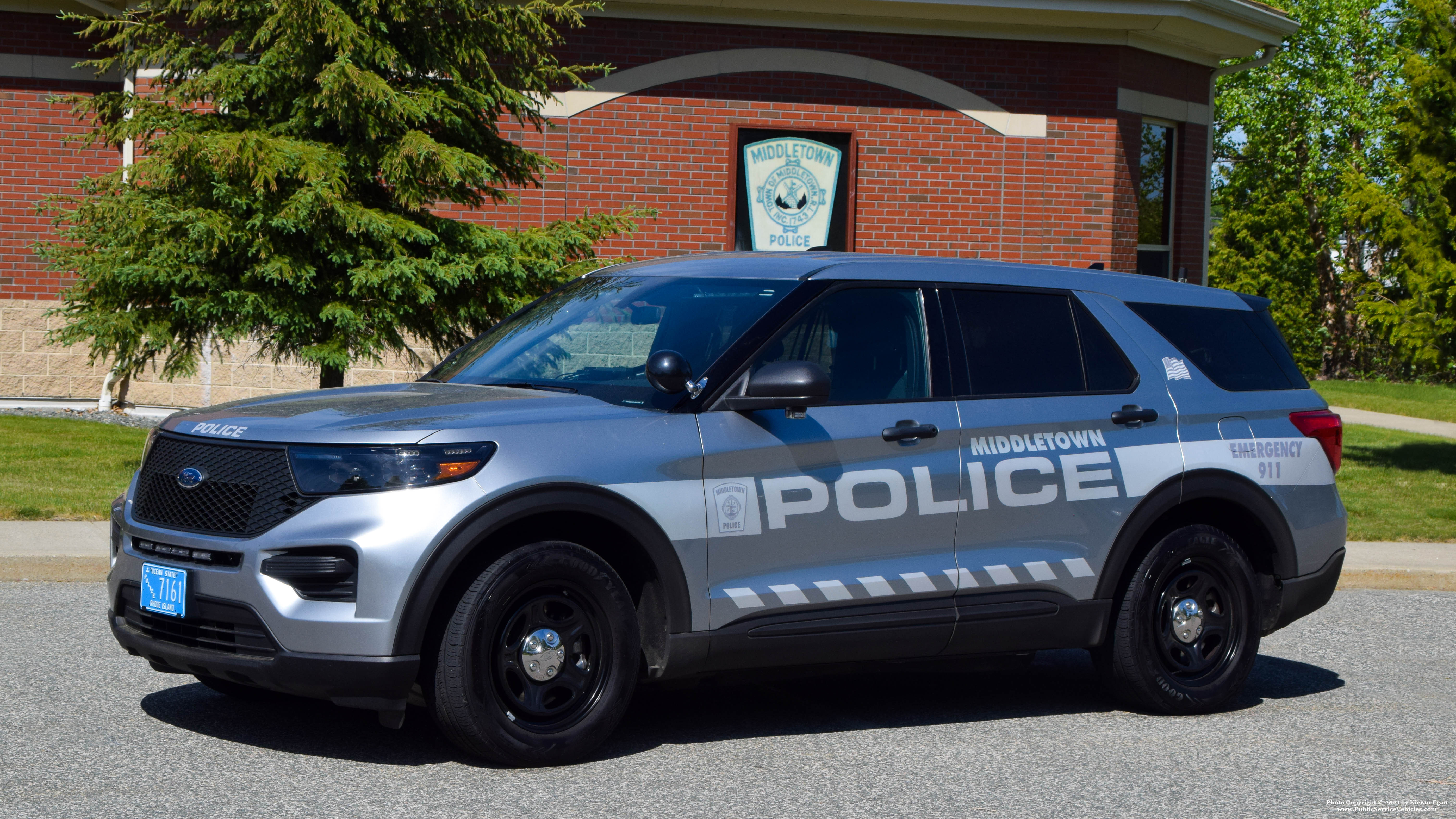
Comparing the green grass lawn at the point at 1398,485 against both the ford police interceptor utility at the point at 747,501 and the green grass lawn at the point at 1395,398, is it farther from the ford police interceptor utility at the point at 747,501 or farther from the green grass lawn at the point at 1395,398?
the ford police interceptor utility at the point at 747,501

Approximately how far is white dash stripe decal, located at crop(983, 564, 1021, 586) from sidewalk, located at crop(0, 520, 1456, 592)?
5324 mm

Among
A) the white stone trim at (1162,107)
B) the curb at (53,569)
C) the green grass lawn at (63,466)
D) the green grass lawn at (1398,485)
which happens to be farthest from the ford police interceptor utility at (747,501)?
the white stone trim at (1162,107)

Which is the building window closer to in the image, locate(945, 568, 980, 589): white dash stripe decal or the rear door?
the rear door

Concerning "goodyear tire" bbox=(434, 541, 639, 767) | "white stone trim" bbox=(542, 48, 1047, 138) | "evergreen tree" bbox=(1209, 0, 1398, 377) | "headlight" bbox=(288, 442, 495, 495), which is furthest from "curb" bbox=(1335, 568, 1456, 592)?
"evergreen tree" bbox=(1209, 0, 1398, 377)

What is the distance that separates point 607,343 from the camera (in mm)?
6059

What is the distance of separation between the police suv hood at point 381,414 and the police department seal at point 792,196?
11.6 meters

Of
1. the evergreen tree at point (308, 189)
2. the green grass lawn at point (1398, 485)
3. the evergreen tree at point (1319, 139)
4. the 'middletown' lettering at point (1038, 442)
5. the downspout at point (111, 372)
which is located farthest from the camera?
the evergreen tree at point (1319, 139)

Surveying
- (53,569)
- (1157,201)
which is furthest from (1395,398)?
(53,569)

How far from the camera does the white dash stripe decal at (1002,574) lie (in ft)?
19.6

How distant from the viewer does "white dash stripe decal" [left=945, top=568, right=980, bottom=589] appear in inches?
232

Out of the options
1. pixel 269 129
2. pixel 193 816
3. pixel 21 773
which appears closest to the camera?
pixel 193 816

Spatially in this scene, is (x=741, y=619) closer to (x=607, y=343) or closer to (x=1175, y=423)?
(x=607, y=343)

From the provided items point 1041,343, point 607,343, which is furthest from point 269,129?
point 1041,343

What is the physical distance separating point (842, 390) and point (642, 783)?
5.48 feet
